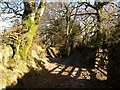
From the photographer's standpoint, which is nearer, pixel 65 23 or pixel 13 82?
pixel 13 82

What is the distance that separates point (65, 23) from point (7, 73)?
1774cm

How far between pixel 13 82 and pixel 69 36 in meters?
16.1

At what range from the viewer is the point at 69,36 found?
2038 centimetres

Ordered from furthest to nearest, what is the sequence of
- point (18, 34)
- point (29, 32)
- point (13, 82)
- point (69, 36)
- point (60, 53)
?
point (69, 36) → point (60, 53) → point (29, 32) → point (18, 34) → point (13, 82)

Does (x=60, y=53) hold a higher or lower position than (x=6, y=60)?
lower

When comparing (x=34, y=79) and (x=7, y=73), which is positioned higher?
(x=7, y=73)

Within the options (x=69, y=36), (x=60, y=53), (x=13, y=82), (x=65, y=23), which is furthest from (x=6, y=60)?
(x=65, y=23)

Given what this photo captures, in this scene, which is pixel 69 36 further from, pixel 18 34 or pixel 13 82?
pixel 13 82

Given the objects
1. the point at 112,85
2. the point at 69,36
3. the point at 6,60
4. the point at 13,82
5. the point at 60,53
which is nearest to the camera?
the point at 13,82

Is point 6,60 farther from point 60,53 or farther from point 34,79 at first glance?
point 60,53

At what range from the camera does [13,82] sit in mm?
5043

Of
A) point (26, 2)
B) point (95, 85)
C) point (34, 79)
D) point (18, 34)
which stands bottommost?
point (95, 85)

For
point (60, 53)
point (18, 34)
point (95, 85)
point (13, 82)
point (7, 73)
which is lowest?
point (60, 53)

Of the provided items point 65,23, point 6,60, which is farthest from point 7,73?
point 65,23
